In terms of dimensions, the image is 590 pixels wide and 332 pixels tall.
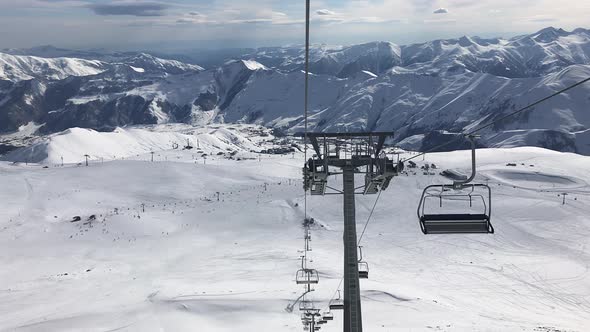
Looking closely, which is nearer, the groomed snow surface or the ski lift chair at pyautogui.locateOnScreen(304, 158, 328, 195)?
the ski lift chair at pyautogui.locateOnScreen(304, 158, 328, 195)

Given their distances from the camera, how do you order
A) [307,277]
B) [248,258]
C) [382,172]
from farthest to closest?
[248,258]
[307,277]
[382,172]

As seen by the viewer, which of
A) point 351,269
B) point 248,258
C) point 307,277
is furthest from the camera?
point 248,258

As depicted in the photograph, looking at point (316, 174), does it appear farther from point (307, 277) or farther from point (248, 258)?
point (248, 258)

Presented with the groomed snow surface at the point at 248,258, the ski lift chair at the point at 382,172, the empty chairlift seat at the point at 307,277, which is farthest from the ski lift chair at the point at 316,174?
the groomed snow surface at the point at 248,258

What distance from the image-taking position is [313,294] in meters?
36.7

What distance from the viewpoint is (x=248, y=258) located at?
1971 inches

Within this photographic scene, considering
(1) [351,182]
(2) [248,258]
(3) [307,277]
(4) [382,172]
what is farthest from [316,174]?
(2) [248,258]

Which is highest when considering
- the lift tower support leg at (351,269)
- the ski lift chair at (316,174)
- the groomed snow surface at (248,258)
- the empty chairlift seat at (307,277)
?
the ski lift chair at (316,174)

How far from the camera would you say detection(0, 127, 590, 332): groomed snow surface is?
A: 3375 cm

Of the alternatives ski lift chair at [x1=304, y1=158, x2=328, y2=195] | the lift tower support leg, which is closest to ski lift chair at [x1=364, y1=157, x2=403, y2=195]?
the lift tower support leg

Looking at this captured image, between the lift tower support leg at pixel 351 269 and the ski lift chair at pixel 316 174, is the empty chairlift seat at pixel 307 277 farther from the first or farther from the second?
the ski lift chair at pixel 316 174

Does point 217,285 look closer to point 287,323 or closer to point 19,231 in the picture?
point 287,323

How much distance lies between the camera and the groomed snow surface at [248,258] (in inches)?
1329

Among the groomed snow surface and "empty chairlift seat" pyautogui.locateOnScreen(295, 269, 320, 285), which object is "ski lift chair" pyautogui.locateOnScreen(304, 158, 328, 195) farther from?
the groomed snow surface
